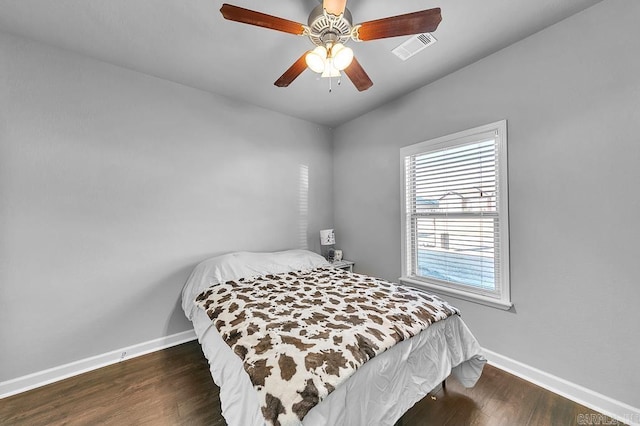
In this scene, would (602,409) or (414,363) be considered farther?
(602,409)

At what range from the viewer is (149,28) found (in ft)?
5.80

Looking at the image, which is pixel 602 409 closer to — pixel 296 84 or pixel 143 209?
pixel 296 84

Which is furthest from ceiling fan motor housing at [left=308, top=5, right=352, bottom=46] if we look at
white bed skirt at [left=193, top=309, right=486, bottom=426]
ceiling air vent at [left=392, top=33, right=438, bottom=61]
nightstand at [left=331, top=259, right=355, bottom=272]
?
nightstand at [left=331, top=259, right=355, bottom=272]

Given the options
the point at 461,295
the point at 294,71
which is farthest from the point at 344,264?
the point at 294,71

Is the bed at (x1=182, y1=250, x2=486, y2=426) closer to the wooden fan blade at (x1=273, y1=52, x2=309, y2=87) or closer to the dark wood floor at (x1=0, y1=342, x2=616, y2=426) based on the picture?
the dark wood floor at (x1=0, y1=342, x2=616, y2=426)

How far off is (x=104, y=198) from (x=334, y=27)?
233 centimetres

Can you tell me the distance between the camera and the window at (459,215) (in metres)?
2.04

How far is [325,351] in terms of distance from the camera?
3.76ft

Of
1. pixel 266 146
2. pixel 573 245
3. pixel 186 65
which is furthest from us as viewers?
pixel 266 146

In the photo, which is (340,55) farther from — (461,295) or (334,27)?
(461,295)

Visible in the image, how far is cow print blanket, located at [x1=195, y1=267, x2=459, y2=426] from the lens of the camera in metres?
0.98

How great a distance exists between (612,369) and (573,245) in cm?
80

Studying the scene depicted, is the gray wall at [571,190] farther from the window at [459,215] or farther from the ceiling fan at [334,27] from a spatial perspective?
the ceiling fan at [334,27]

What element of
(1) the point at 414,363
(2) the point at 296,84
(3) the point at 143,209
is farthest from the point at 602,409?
(3) the point at 143,209
